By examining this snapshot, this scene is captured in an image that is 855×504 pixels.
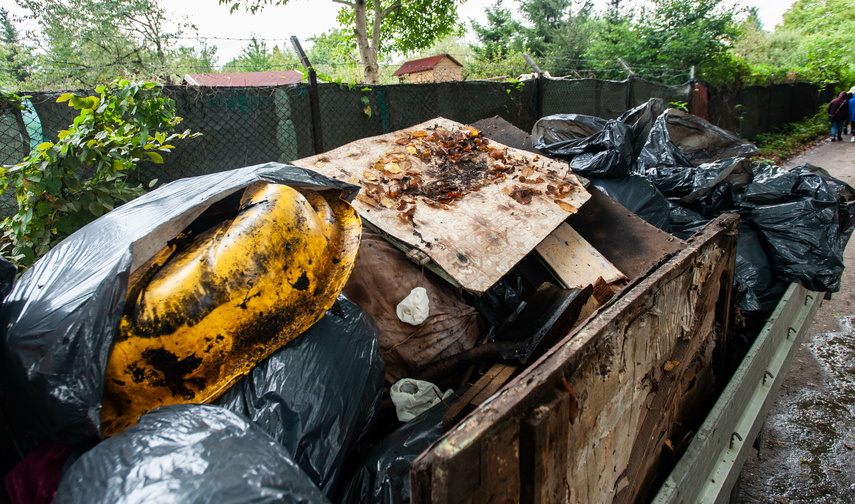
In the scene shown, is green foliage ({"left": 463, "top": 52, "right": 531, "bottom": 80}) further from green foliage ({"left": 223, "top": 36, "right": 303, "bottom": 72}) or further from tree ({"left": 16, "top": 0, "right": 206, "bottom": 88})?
green foliage ({"left": 223, "top": 36, "right": 303, "bottom": 72})

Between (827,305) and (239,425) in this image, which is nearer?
(239,425)

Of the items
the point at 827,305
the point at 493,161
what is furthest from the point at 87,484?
the point at 827,305

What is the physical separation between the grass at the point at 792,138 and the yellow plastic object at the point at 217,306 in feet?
34.1

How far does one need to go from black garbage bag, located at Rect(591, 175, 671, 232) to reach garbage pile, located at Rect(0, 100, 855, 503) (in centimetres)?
63

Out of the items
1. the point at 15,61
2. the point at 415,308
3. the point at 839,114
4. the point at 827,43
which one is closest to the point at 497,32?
the point at 827,43

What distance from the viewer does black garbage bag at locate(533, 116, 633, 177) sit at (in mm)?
3033

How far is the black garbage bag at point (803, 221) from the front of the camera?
98.0 inches

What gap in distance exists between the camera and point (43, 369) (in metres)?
0.90

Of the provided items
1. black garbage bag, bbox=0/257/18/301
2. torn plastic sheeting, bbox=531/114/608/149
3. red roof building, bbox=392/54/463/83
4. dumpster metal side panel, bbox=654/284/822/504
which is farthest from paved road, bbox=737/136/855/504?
red roof building, bbox=392/54/463/83

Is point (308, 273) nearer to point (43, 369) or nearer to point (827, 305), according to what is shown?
point (43, 369)

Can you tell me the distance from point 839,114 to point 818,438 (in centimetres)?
1239

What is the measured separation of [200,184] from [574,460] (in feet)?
4.19

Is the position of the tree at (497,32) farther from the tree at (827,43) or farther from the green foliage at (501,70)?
the tree at (827,43)

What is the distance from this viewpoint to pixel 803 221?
8.64 feet
